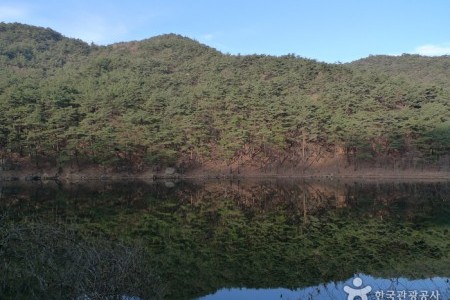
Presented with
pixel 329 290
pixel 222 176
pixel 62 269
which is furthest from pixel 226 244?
pixel 222 176

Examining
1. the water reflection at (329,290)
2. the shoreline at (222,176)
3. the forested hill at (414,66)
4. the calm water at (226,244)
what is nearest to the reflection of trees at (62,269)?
the calm water at (226,244)

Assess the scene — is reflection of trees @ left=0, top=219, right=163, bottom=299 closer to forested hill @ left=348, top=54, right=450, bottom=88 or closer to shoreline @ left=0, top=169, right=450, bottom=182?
shoreline @ left=0, top=169, right=450, bottom=182

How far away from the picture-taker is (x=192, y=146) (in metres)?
43.8

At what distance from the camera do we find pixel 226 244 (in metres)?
→ 14.6

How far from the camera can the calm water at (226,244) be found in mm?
7438

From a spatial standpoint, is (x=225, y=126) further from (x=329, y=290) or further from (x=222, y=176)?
(x=329, y=290)

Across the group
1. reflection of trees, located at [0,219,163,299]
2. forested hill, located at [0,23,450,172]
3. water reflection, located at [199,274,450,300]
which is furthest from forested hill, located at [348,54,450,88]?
reflection of trees, located at [0,219,163,299]

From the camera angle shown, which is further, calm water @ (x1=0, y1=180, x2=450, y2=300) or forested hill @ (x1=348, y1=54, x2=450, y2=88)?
forested hill @ (x1=348, y1=54, x2=450, y2=88)

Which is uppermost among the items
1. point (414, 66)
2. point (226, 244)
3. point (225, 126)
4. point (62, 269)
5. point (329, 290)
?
point (414, 66)

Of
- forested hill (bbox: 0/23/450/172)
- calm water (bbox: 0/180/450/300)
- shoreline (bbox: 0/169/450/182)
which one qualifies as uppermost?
forested hill (bbox: 0/23/450/172)

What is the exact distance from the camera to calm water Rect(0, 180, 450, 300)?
7.44 meters

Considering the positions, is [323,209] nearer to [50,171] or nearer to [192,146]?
[192,146]

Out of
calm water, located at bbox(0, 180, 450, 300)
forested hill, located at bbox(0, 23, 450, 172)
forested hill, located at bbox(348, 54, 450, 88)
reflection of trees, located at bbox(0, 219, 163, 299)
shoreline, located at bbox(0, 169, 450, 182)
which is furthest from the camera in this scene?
forested hill, located at bbox(348, 54, 450, 88)

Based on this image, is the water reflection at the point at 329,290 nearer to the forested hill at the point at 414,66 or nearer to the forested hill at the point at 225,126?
the forested hill at the point at 225,126
